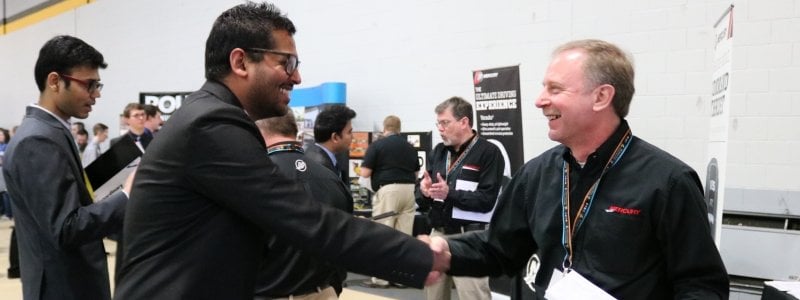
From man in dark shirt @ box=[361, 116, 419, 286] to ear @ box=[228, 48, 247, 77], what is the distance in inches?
182

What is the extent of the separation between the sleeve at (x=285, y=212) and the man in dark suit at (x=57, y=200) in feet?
2.80

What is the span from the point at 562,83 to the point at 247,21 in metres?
0.80

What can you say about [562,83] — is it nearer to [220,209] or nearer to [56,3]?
[220,209]

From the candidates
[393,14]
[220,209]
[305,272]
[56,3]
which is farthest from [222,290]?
[56,3]

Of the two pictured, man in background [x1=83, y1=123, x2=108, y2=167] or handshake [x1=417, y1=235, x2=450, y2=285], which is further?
man in background [x1=83, y1=123, x2=108, y2=167]

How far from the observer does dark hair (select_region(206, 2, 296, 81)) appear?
1.58 m

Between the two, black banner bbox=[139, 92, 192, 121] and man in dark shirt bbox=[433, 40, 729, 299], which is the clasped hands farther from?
black banner bbox=[139, 92, 192, 121]

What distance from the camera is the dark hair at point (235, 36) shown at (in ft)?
5.17

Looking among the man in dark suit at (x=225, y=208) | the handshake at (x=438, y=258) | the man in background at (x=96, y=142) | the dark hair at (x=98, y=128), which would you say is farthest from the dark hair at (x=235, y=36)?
the dark hair at (x=98, y=128)

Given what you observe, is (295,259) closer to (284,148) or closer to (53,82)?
(284,148)

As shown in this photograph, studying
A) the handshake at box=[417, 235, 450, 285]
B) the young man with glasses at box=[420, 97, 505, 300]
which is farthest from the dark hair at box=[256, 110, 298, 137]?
the young man with glasses at box=[420, 97, 505, 300]

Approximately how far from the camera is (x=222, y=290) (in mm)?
1442

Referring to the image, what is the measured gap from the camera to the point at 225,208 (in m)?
1.46

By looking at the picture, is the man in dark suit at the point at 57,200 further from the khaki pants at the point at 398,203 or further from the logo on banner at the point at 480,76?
the khaki pants at the point at 398,203
